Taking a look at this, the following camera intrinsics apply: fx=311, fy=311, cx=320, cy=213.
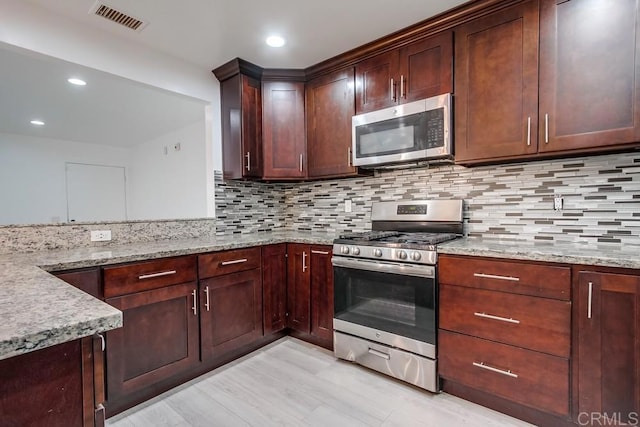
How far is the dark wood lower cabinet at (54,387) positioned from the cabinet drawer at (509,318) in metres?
1.72

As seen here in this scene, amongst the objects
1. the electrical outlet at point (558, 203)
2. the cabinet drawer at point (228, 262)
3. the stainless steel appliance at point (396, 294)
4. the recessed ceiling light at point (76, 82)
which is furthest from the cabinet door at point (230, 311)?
the recessed ceiling light at point (76, 82)

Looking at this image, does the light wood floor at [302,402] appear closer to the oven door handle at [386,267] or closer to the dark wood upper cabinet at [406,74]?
the oven door handle at [386,267]

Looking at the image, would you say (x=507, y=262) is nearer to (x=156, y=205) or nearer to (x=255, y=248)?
(x=255, y=248)

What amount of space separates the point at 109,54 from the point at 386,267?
2445 millimetres

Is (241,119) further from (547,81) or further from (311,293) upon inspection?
(547,81)

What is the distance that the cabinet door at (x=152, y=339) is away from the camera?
176 cm

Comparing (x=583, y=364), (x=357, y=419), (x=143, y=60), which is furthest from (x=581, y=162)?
(x=143, y=60)

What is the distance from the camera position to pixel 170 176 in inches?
216

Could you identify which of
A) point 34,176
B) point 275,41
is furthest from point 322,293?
point 34,176

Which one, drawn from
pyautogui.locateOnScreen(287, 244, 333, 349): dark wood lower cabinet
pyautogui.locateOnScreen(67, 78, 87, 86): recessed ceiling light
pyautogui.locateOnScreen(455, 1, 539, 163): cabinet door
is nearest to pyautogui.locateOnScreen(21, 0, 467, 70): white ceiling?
pyautogui.locateOnScreen(455, 1, 539, 163): cabinet door

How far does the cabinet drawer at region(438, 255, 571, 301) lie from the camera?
1530 millimetres

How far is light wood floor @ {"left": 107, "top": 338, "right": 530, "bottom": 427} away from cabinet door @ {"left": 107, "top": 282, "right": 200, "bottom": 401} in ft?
0.58

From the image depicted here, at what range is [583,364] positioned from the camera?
4.85 ft

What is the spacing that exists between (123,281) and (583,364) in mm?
2413
